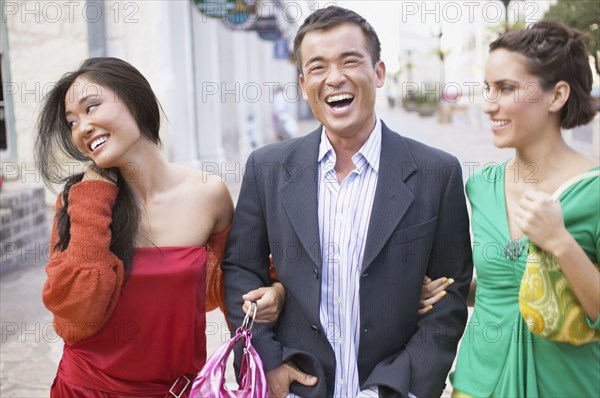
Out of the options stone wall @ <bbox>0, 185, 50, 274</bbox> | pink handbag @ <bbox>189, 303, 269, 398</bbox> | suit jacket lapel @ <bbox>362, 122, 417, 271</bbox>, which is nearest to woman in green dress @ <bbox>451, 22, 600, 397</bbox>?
suit jacket lapel @ <bbox>362, 122, 417, 271</bbox>

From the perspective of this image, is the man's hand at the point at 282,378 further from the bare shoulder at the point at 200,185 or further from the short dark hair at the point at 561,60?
the short dark hair at the point at 561,60

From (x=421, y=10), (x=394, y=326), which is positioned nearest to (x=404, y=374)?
(x=394, y=326)

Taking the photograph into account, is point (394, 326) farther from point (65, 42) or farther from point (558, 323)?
point (65, 42)

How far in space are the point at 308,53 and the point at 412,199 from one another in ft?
2.05

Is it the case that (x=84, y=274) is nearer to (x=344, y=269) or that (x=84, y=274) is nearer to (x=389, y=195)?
(x=344, y=269)

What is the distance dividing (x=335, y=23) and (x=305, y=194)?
0.60 meters

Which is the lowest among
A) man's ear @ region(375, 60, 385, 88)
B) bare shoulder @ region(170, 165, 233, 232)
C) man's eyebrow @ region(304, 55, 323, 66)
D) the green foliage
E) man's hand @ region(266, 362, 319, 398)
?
man's hand @ region(266, 362, 319, 398)

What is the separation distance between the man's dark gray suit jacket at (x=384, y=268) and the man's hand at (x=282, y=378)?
0.03 metres

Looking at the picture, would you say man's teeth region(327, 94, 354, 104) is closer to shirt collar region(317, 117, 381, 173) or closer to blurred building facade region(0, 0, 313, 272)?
shirt collar region(317, 117, 381, 173)

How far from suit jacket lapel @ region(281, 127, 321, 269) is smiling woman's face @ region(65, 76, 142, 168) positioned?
1.93 feet

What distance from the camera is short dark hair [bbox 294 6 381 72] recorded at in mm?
2377

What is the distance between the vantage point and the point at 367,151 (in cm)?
244

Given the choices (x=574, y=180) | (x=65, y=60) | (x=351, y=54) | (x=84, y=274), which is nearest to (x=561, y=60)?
(x=574, y=180)

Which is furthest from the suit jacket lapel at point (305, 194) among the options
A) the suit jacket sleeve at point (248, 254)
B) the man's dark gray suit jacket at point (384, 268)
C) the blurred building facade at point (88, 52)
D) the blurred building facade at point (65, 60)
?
the blurred building facade at point (88, 52)
